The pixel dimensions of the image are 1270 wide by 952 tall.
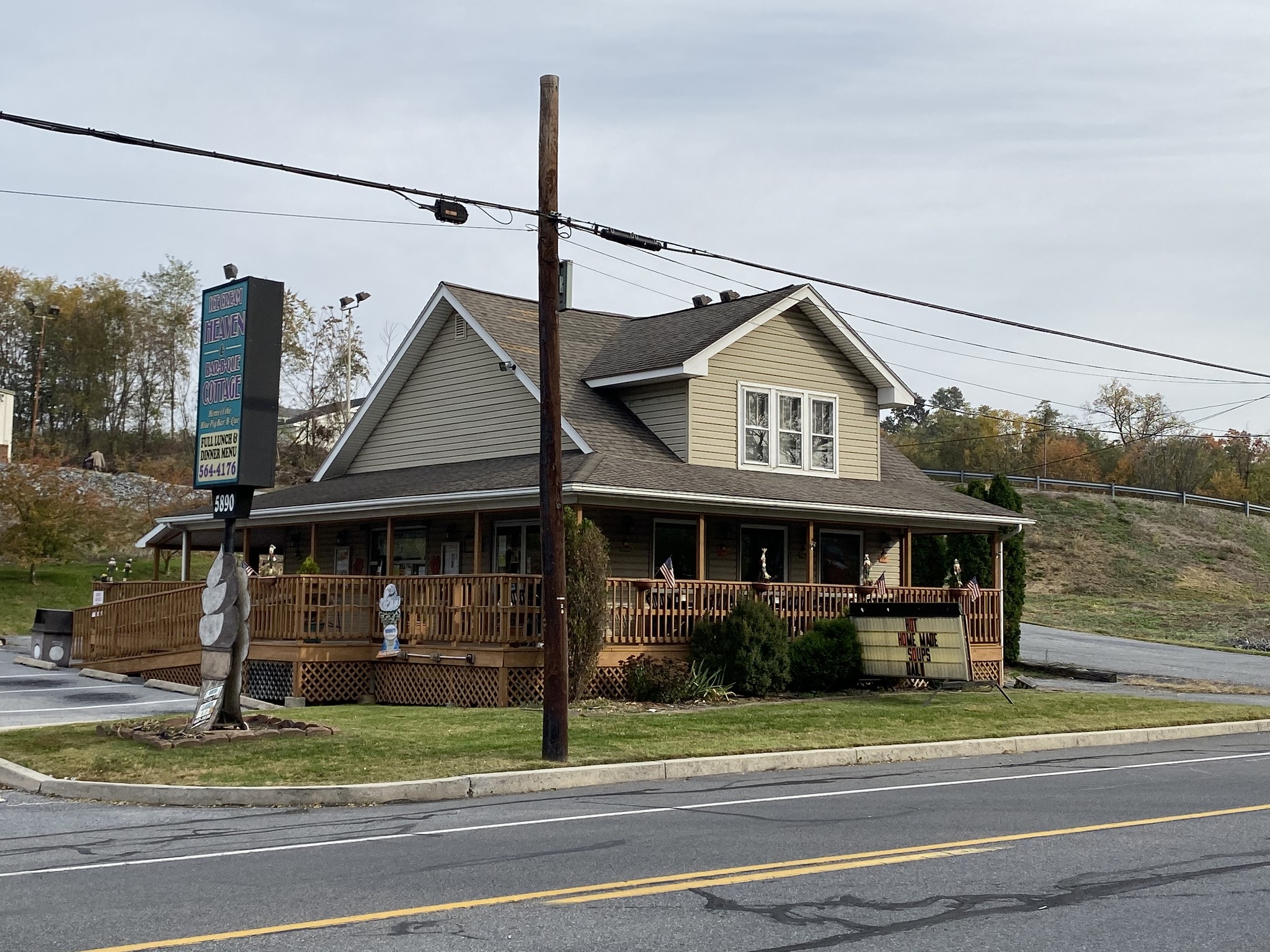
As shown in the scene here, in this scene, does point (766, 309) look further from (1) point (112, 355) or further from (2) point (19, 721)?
(1) point (112, 355)

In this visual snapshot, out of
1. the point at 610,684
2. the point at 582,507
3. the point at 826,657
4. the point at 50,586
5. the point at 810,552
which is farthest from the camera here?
the point at 50,586

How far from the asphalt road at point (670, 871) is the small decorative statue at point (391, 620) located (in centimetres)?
922

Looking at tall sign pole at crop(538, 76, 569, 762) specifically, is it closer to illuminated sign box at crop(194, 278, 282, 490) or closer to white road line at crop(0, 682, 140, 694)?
illuminated sign box at crop(194, 278, 282, 490)

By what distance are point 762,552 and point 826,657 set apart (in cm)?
361

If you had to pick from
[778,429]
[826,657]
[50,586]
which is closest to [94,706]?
[826,657]

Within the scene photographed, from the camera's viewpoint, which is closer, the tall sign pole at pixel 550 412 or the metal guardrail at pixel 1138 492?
the tall sign pole at pixel 550 412

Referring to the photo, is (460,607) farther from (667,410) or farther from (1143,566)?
(1143,566)

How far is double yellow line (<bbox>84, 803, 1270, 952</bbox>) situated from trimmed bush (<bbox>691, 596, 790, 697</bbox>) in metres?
12.3

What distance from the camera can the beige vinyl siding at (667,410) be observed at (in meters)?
26.0

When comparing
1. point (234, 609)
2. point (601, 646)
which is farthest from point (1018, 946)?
point (601, 646)

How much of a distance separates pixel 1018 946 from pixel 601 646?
1492 centimetres

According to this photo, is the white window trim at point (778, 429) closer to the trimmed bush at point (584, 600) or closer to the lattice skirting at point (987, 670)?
the lattice skirting at point (987, 670)

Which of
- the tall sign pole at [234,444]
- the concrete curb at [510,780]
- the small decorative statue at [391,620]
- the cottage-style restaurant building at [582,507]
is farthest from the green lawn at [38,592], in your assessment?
the concrete curb at [510,780]

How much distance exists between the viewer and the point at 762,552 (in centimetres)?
2689
